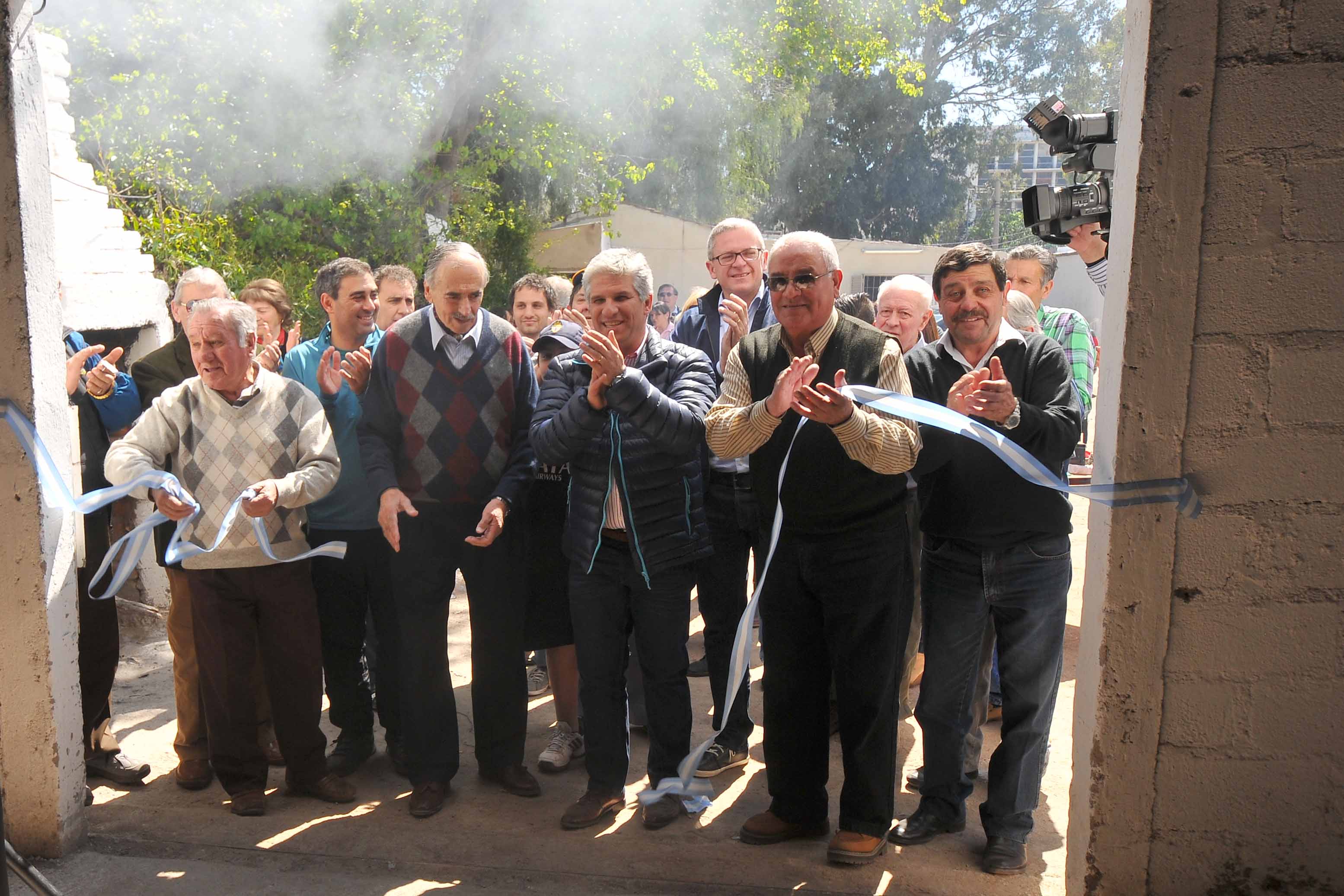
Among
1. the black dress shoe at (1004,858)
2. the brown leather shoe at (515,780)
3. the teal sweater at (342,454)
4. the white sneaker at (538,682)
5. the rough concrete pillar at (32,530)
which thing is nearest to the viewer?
the rough concrete pillar at (32,530)

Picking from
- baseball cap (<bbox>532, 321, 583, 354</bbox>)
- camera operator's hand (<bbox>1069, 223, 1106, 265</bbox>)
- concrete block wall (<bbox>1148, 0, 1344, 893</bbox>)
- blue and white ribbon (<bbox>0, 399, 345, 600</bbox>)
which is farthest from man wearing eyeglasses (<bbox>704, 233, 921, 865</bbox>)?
blue and white ribbon (<bbox>0, 399, 345, 600</bbox>)

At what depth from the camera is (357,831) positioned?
3.73m

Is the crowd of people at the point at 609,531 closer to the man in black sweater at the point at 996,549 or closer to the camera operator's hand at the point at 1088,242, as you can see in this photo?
the man in black sweater at the point at 996,549

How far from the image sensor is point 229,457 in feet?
12.3

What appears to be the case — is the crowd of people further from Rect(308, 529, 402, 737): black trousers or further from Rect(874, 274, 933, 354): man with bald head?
Rect(874, 274, 933, 354): man with bald head

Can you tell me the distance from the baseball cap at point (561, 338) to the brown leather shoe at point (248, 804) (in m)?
1.99

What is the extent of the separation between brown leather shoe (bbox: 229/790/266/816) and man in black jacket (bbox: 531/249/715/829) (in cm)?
111

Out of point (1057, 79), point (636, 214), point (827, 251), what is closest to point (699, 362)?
point (827, 251)

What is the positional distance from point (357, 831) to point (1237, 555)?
2.94 meters

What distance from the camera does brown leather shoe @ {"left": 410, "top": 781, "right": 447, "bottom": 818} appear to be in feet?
12.6

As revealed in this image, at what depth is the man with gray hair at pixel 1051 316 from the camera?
515cm

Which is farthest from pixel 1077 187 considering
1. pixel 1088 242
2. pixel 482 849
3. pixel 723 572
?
pixel 482 849

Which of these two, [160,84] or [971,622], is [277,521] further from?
[160,84]

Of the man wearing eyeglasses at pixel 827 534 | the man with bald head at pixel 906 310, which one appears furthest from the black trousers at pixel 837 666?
the man with bald head at pixel 906 310
